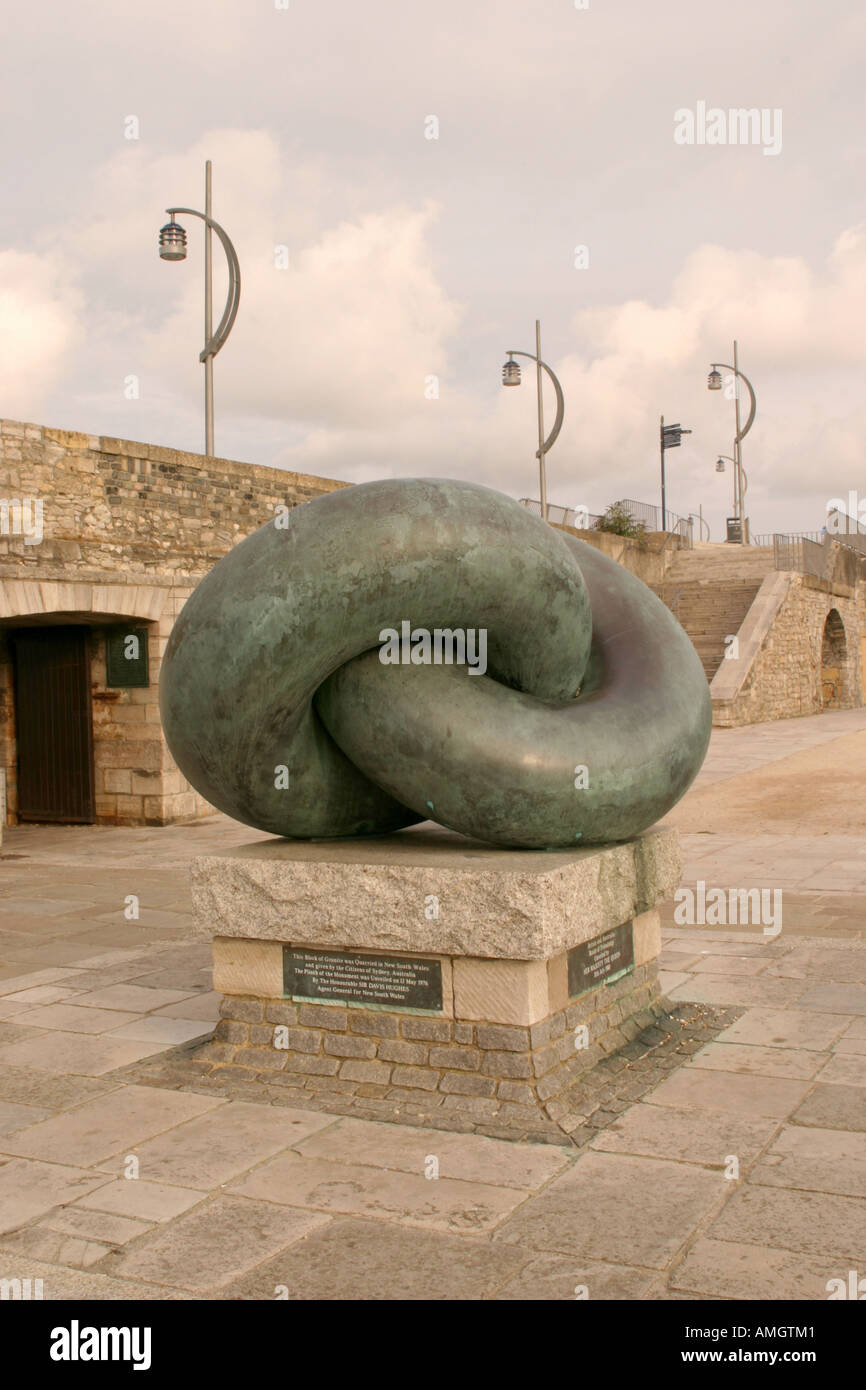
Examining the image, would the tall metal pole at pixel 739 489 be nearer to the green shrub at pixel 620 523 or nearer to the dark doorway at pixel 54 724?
the green shrub at pixel 620 523

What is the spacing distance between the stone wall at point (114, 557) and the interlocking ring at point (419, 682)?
7.19 metres

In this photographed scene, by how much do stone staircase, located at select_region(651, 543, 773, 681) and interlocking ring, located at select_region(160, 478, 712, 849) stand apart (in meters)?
22.2

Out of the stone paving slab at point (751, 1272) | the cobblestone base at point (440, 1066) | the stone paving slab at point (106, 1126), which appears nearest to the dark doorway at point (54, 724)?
the cobblestone base at point (440, 1066)

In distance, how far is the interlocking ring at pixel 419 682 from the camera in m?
4.11

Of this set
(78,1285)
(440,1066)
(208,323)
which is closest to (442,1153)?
(440,1066)

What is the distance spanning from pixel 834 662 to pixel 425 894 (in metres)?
32.8

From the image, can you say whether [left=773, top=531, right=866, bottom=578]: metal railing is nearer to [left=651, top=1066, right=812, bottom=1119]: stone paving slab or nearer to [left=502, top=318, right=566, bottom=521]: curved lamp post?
[left=502, top=318, right=566, bottom=521]: curved lamp post

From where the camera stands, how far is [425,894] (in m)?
4.17

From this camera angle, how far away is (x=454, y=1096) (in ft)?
13.6

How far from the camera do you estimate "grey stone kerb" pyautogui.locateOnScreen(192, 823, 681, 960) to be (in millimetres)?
4043

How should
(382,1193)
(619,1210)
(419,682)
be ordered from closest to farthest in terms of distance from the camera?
(619,1210) → (382,1193) → (419,682)

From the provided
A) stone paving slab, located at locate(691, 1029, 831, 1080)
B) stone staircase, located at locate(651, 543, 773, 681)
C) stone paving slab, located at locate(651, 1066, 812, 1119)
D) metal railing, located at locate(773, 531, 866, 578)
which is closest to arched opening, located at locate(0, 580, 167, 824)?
stone paving slab, located at locate(691, 1029, 831, 1080)

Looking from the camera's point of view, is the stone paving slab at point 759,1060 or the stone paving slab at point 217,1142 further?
the stone paving slab at point 759,1060

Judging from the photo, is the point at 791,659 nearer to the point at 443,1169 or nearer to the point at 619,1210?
the point at 443,1169
